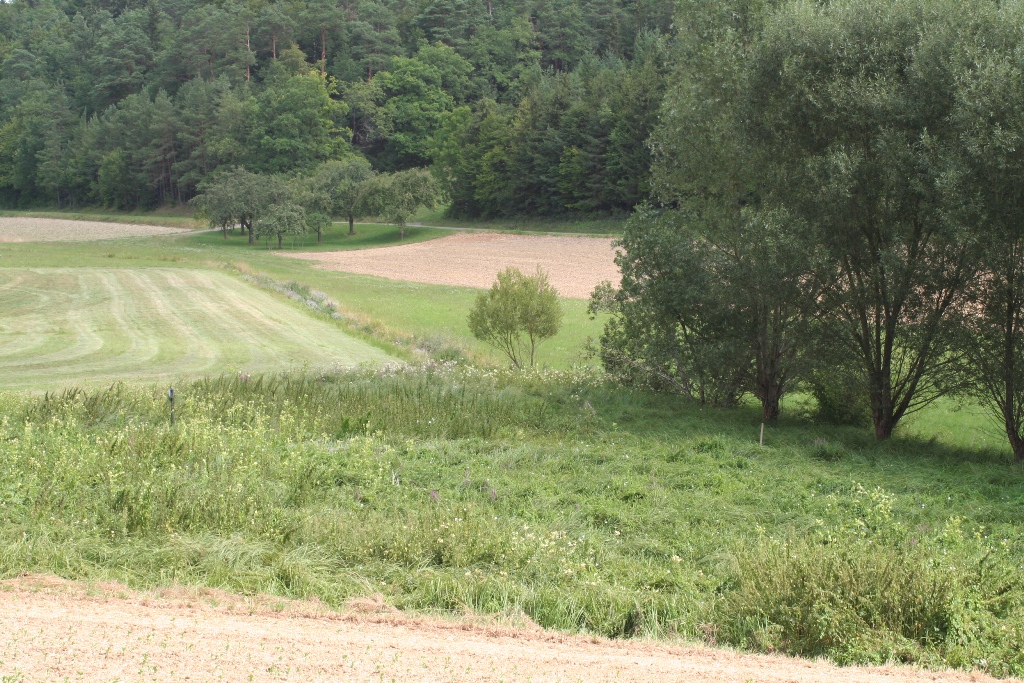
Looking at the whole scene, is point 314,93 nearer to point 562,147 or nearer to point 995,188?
point 562,147

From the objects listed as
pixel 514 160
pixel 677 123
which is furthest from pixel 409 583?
pixel 514 160

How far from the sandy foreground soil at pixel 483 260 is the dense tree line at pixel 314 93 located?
1033cm

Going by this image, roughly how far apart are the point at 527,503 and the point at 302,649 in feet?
17.0

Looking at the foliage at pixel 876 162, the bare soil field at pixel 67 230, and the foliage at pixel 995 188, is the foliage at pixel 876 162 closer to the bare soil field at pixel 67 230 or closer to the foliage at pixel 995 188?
the foliage at pixel 995 188

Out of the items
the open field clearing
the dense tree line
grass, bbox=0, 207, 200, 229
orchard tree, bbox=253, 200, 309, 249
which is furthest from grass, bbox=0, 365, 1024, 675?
grass, bbox=0, 207, 200, 229

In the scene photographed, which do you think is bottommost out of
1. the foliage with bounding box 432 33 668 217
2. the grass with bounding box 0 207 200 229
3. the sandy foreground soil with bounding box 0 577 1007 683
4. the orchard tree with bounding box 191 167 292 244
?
the sandy foreground soil with bounding box 0 577 1007 683

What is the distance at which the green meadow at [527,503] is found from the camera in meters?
7.14

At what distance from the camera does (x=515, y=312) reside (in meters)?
23.9

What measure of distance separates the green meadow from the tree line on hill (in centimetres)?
120

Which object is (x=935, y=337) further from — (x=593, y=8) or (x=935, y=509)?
(x=593, y=8)

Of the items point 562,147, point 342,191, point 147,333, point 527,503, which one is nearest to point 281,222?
point 342,191

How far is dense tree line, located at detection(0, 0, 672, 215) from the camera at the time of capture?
287 ft

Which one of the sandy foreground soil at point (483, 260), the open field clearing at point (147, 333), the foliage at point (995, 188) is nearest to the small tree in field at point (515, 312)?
the open field clearing at point (147, 333)

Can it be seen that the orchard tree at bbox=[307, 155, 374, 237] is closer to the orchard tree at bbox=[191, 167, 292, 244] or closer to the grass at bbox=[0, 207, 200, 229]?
the orchard tree at bbox=[191, 167, 292, 244]
